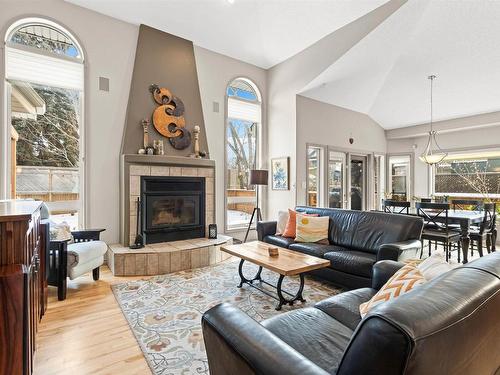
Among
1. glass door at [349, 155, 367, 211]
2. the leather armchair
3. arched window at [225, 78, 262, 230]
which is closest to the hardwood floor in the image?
the leather armchair

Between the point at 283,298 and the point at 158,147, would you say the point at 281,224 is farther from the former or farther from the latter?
the point at 158,147

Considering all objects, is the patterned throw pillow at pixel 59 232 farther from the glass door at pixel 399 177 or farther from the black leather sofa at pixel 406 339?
the glass door at pixel 399 177

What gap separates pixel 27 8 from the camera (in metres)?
3.72

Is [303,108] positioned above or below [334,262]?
above

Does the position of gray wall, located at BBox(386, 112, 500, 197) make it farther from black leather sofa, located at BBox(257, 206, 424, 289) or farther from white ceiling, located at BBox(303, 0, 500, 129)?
black leather sofa, located at BBox(257, 206, 424, 289)

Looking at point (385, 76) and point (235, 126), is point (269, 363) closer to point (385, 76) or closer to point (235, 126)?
point (235, 126)

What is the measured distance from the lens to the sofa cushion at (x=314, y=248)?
3.34m

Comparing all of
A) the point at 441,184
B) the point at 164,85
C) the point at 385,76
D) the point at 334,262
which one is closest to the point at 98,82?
the point at 164,85

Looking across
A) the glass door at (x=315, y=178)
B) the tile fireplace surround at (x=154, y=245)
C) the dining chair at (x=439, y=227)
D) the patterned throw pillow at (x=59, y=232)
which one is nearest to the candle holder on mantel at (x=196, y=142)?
the tile fireplace surround at (x=154, y=245)

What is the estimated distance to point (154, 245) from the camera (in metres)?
4.20

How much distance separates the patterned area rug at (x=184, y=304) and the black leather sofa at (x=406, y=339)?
93 cm

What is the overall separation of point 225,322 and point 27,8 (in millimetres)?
4928

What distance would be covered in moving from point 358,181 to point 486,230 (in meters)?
2.88

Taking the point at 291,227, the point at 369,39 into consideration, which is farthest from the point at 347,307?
the point at 369,39
